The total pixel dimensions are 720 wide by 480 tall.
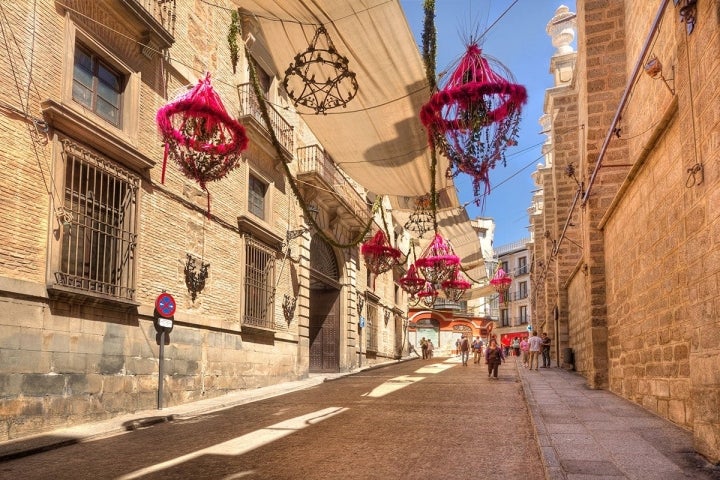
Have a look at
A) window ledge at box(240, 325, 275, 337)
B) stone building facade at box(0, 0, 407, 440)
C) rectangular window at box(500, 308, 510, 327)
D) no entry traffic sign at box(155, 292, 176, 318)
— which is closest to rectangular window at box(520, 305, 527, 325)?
rectangular window at box(500, 308, 510, 327)

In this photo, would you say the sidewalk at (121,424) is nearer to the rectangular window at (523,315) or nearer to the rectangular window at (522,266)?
the rectangular window at (523,315)

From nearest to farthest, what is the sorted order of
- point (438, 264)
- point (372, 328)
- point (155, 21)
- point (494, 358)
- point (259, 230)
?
point (155, 21) → point (438, 264) → point (259, 230) → point (494, 358) → point (372, 328)

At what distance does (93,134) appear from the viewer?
399 inches

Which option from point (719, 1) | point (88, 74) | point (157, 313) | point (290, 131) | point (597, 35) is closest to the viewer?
point (719, 1)

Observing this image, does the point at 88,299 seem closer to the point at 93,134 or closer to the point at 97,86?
the point at 93,134

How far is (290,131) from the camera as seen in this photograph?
18.5 meters

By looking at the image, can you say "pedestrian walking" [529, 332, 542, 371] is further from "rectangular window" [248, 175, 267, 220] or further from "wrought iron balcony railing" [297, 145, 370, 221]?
"rectangular window" [248, 175, 267, 220]

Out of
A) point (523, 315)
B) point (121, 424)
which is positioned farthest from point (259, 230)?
point (523, 315)

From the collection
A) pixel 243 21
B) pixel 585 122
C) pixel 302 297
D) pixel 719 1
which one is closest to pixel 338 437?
pixel 243 21

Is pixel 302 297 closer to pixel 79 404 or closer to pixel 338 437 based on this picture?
pixel 79 404

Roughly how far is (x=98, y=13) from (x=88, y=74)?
995 millimetres

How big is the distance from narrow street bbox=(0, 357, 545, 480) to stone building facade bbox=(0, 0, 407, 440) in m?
1.39

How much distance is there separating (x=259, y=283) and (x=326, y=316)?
7.57 metres

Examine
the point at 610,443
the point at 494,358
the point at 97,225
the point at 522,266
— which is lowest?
the point at 610,443
